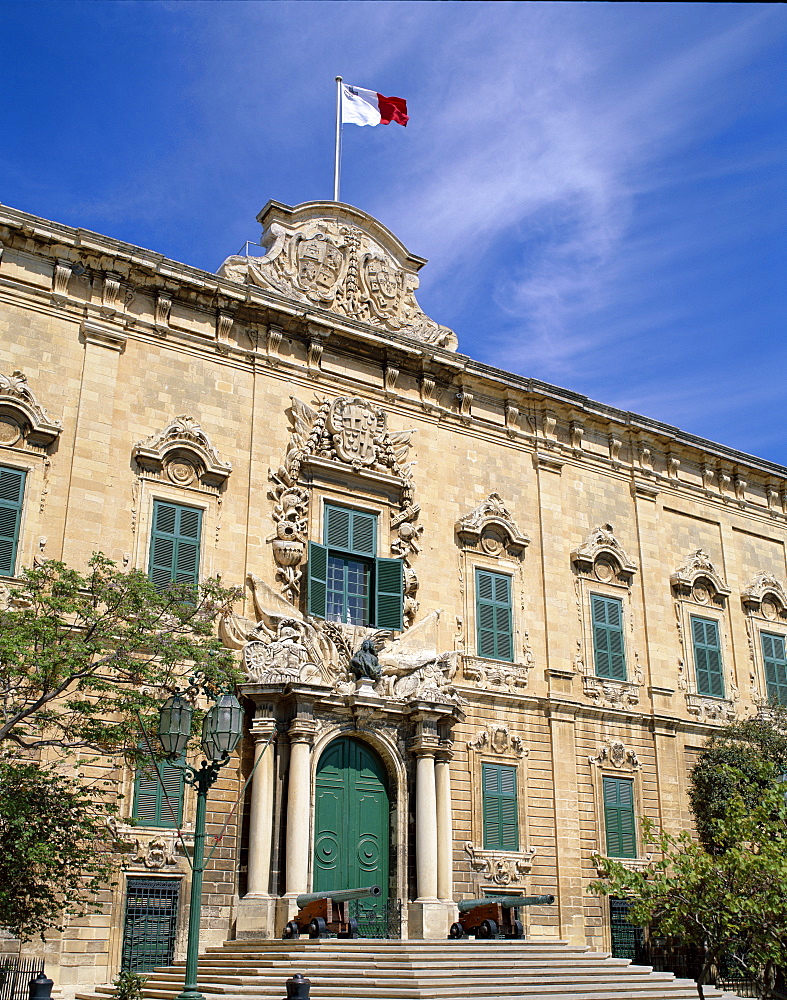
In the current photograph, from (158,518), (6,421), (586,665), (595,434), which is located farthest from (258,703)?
(595,434)

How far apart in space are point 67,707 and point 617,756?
12679mm

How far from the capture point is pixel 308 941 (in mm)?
16375

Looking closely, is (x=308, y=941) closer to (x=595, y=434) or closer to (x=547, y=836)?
(x=547, y=836)

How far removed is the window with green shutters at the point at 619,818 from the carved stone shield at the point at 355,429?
8.74 meters

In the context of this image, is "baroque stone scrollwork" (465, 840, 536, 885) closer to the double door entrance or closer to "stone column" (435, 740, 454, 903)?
"stone column" (435, 740, 454, 903)

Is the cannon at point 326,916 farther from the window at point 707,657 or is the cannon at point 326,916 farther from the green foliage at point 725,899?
the window at point 707,657

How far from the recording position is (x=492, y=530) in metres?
23.7

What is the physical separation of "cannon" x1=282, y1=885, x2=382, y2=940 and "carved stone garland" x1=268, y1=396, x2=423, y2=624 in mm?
5574

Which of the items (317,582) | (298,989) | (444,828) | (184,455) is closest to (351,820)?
(444,828)

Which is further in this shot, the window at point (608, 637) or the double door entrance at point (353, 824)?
the window at point (608, 637)

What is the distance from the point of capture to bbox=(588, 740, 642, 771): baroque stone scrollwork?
76.3 ft

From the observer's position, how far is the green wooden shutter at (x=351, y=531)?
70.2ft

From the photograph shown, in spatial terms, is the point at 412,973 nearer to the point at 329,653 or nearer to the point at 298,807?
the point at 298,807

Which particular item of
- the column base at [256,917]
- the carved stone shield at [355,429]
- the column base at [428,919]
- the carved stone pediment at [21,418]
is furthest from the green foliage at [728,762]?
the carved stone pediment at [21,418]
